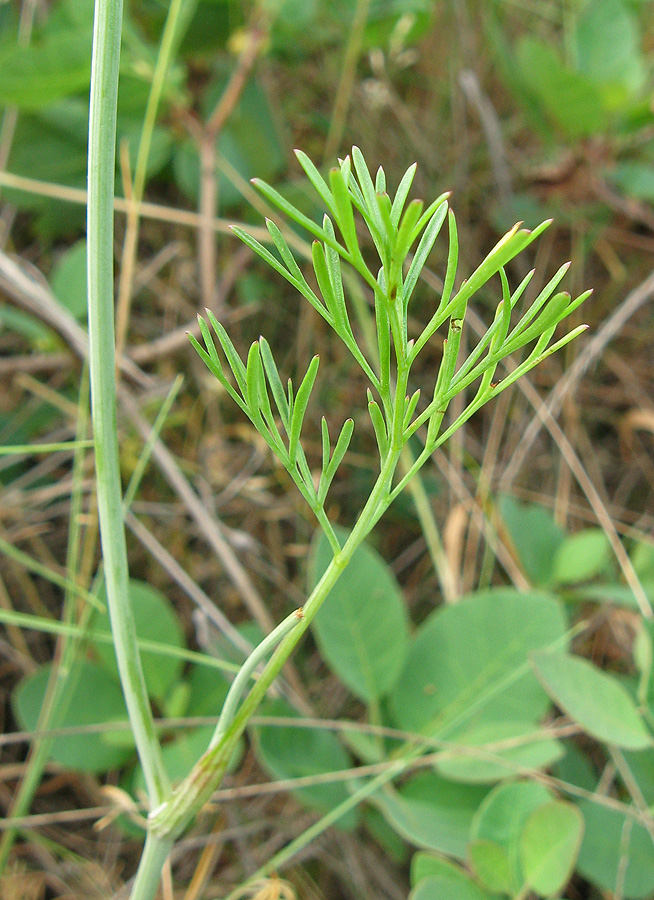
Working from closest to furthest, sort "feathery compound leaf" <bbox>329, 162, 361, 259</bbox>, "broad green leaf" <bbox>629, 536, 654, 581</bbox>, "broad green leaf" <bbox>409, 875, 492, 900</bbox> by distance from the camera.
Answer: "feathery compound leaf" <bbox>329, 162, 361, 259</bbox>, "broad green leaf" <bbox>409, 875, 492, 900</bbox>, "broad green leaf" <bbox>629, 536, 654, 581</bbox>

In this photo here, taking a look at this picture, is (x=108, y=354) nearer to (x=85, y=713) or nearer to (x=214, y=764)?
(x=214, y=764)

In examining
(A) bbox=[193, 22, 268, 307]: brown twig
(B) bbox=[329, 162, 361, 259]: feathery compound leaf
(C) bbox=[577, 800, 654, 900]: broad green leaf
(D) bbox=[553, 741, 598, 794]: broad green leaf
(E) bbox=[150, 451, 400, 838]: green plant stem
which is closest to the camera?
(B) bbox=[329, 162, 361, 259]: feathery compound leaf

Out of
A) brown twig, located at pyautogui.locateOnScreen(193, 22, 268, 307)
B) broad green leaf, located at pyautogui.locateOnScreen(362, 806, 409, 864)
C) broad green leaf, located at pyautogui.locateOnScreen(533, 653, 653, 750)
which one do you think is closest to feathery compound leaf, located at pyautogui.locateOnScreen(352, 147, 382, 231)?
broad green leaf, located at pyautogui.locateOnScreen(533, 653, 653, 750)

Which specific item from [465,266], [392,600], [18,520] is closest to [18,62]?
[18,520]

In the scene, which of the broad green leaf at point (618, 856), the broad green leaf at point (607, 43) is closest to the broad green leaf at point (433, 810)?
the broad green leaf at point (618, 856)

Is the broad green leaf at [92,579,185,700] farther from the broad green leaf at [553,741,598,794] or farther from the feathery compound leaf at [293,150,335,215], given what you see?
the feathery compound leaf at [293,150,335,215]

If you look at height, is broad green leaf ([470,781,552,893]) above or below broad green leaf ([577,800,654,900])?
above

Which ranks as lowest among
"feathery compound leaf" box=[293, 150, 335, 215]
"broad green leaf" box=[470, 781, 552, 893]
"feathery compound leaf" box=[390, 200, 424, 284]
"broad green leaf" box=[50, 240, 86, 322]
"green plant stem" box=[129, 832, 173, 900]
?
"broad green leaf" box=[470, 781, 552, 893]

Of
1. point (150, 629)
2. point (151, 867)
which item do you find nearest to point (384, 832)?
point (150, 629)
